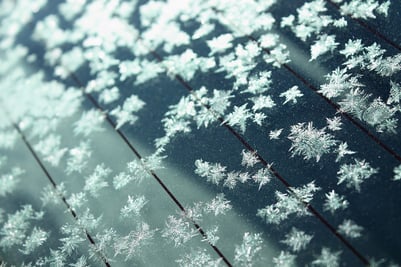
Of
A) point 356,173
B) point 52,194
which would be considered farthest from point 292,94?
point 52,194

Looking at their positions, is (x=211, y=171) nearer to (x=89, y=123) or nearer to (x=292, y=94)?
(x=292, y=94)

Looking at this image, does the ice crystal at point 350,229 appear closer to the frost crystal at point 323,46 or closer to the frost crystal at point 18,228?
the frost crystal at point 323,46

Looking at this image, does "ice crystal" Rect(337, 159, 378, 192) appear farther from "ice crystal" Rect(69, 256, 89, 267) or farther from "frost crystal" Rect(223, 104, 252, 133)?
"ice crystal" Rect(69, 256, 89, 267)

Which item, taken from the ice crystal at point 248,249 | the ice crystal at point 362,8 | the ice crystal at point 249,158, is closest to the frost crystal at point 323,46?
the ice crystal at point 362,8

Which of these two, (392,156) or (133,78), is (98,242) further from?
(392,156)

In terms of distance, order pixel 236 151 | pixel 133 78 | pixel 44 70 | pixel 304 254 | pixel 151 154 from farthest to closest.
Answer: pixel 44 70 → pixel 133 78 → pixel 151 154 → pixel 236 151 → pixel 304 254

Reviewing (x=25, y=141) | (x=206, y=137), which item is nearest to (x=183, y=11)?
(x=206, y=137)
